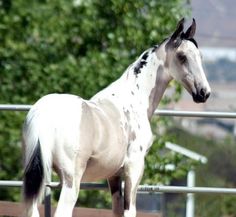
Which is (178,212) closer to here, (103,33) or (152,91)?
(103,33)

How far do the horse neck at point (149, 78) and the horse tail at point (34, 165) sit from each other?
1.07m

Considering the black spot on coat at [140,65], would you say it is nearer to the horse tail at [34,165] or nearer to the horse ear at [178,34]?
the horse ear at [178,34]

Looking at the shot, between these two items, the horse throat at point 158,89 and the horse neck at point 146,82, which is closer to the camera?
the horse neck at point 146,82

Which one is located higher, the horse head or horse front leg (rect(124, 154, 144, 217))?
the horse head

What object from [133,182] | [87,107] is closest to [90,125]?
[87,107]

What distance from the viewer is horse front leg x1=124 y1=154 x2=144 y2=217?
7414mm

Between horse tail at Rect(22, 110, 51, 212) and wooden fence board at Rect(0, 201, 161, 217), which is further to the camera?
wooden fence board at Rect(0, 201, 161, 217)

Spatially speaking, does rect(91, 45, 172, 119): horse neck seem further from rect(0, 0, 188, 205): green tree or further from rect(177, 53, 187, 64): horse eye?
rect(0, 0, 188, 205): green tree

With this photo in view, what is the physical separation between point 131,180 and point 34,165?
87 cm

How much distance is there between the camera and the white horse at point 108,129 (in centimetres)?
680

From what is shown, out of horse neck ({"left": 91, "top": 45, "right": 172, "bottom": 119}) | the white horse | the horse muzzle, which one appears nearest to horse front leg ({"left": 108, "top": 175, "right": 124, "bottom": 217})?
the white horse

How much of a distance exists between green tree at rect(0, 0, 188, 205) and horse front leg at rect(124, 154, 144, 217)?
22.1ft

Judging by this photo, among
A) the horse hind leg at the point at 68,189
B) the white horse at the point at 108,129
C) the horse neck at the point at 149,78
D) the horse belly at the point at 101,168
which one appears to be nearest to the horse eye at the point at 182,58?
the white horse at the point at 108,129

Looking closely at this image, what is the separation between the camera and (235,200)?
21562mm
